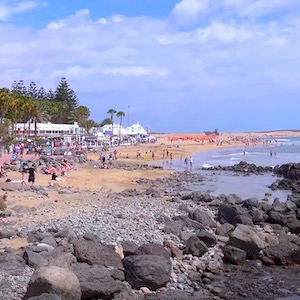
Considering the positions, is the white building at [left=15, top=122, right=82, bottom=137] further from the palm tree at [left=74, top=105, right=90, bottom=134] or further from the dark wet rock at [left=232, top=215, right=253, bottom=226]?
the dark wet rock at [left=232, top=215, right=253, bottom=226]

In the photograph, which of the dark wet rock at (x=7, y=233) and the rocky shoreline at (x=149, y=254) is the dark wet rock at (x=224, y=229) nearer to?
the rocky shoreline at (x=149, y=254)

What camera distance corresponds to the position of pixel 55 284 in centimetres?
866

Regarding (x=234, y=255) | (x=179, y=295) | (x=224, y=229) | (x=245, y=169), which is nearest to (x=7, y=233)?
(x=179, y=295)

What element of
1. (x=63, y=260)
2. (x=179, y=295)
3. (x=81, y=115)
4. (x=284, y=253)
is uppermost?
(x=81, y=115)

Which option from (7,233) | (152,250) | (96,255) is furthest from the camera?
(7,233)

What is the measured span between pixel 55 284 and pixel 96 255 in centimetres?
280

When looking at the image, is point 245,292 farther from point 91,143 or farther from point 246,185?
point 91,143

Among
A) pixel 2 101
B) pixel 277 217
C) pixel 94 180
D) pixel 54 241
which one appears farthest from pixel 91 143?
pixel 54 241

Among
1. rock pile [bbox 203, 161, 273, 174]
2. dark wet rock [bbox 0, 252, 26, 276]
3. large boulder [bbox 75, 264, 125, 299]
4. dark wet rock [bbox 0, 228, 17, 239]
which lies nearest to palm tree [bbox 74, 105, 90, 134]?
rock pile [bbox 203, 161, 273, 174]

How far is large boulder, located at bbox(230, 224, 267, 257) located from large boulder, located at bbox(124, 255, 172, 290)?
3749 mm

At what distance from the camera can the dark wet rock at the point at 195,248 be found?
45.1 ft

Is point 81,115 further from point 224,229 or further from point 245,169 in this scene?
point 224,229

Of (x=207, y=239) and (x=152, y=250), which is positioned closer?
(x=152, y=250)

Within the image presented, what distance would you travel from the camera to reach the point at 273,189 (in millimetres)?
33656
